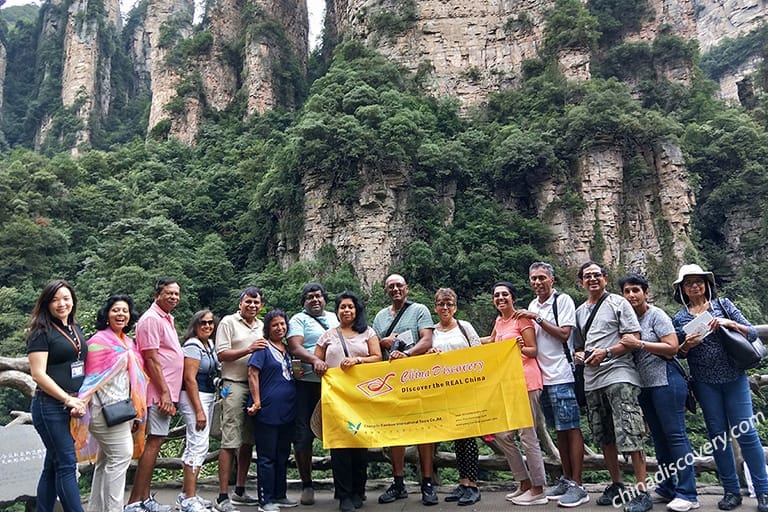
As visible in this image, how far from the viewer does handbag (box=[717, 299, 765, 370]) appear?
11.2 ft

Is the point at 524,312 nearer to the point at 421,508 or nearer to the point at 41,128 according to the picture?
the point at 421,508

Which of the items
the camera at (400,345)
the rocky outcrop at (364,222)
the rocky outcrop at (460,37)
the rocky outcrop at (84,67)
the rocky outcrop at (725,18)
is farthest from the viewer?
the rocky outcrop at (725,18)

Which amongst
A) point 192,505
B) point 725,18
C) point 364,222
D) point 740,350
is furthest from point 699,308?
point 725,18

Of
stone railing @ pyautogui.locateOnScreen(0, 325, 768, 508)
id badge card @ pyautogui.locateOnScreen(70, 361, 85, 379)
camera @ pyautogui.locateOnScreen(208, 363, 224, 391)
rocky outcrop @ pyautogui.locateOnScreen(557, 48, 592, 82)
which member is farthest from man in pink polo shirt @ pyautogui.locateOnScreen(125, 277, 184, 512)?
rocky outcrop @ pyautogui.locateOnScreen(557, 48, 592, 82)

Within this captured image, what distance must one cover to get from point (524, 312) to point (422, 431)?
119 cm

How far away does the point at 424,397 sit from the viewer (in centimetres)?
404

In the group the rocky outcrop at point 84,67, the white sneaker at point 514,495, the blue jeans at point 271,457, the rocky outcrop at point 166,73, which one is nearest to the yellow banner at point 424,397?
the blue jeans at point 271,457

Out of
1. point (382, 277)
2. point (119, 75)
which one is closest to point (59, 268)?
point (382, 277)

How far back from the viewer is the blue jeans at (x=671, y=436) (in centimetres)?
348

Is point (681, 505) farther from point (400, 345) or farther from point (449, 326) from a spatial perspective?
point (400, 345)

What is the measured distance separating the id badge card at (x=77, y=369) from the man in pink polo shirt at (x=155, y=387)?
0.51m

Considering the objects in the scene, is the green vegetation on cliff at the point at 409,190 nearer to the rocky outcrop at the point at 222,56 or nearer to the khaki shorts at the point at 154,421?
the rocky outcrop at the point at 222,56

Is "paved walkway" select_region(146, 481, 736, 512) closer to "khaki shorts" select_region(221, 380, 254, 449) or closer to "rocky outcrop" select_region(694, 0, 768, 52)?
"khaki shorts" select_region(221, 380, 254, 449)

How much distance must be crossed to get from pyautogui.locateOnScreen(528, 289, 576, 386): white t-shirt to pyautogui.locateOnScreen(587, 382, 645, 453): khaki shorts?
25 centimetres
